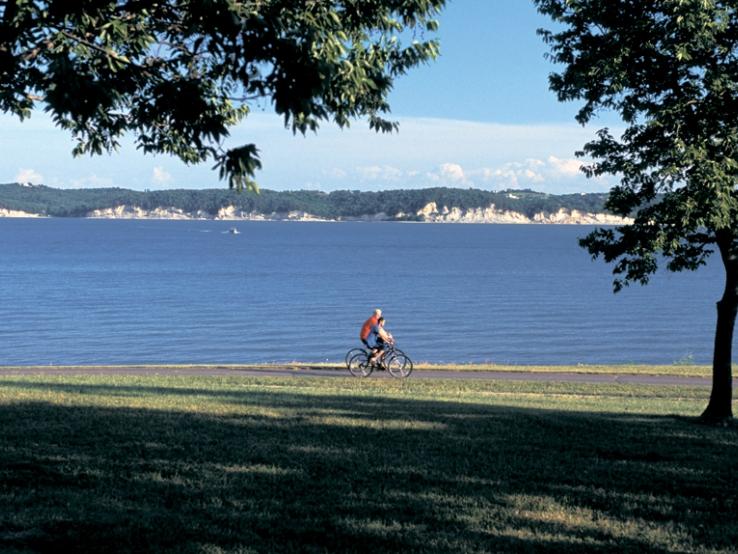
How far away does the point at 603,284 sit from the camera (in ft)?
373

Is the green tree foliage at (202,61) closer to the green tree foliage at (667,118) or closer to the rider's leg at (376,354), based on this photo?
the green tree foliage at (667,118)

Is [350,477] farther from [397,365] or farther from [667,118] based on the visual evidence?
[397,365]

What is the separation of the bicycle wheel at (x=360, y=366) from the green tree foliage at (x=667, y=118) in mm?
12049

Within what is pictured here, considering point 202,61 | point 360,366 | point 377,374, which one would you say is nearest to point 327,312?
point 377,374

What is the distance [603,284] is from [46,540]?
4322 inches

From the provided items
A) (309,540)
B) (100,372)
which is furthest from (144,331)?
(309,540)

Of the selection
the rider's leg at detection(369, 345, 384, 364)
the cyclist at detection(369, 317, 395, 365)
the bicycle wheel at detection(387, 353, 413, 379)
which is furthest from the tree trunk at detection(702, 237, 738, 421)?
the rider's leg at detection(369, 345, 384, 364)

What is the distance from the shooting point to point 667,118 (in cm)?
1655

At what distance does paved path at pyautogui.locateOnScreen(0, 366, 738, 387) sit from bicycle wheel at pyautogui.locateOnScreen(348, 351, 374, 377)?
0.25 m

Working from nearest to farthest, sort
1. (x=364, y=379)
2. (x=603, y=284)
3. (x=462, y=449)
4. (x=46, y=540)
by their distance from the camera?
(x=46, y=540) → (x=462, y=449) → (x=364, y=379) → (x=603, y=284)

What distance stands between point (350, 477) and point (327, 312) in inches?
2449

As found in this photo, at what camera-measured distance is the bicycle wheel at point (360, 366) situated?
29.4 meters

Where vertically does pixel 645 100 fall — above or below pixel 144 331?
above

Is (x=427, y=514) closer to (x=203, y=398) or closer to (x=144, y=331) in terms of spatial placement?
(x=203, y=398)
